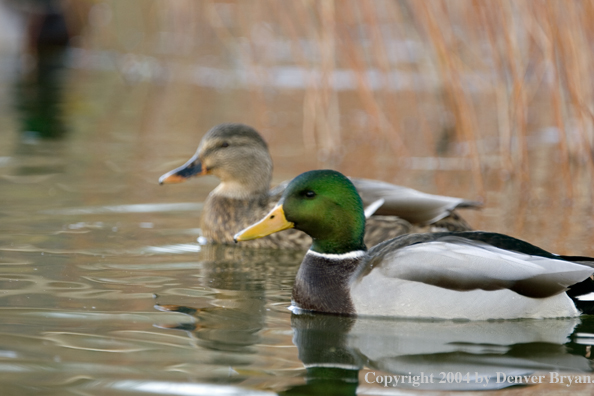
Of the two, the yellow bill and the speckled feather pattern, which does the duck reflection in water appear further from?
the speckled feather pattern

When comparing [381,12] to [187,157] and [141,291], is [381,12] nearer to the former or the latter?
[187,157]

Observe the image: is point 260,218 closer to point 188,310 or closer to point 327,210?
point 327,210

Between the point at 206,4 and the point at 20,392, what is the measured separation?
7.20 meters

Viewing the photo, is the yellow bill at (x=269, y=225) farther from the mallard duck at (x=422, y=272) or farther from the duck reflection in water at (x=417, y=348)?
the duck reflection in water at (x=417, y=348)

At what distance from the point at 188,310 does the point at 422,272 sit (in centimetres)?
117

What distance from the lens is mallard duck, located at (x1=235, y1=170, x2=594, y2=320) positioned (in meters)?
4.32

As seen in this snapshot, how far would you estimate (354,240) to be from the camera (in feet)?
15.5

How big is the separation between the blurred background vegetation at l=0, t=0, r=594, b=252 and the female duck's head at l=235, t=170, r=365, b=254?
6.64 ft

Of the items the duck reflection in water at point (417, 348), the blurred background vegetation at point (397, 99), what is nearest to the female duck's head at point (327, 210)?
the duck reflection in water at point (417, 348)

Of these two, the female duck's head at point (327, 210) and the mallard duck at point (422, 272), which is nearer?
the mallard duck at point (422, 272)

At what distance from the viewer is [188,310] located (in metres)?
4.64

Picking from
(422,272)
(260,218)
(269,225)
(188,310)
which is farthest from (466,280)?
(260,218)

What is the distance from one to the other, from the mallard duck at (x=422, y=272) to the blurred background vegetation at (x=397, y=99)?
6.45ft

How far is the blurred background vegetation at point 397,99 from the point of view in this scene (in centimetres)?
709
